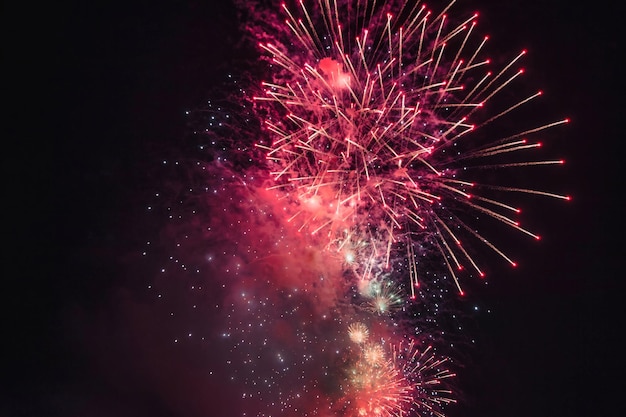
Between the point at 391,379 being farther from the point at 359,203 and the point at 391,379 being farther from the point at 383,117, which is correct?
the point at 383,117

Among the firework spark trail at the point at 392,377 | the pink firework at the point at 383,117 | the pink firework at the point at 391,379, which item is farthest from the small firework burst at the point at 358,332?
the pink firework at the point at 383,117

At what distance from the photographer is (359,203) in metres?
7.91

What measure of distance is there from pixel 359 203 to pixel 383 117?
154 centimetres

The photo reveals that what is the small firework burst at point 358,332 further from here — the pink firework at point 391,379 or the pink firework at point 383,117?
the pink firework at point 383,117

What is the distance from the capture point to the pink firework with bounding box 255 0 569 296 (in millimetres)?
7148

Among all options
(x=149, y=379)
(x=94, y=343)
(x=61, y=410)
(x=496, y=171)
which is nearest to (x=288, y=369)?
(x=149, y=379)

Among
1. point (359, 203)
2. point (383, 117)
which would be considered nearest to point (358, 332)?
point (359, 203)

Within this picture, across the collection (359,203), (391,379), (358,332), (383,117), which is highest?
(383,117)

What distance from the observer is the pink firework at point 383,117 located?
→ 281 inches

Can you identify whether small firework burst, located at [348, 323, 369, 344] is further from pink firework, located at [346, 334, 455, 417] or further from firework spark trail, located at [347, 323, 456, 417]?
pink firework, located at [346, 334, 455, 417]

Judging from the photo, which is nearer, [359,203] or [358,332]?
[359,203]

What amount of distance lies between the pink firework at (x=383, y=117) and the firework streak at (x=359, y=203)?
2cm

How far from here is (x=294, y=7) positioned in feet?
23.6

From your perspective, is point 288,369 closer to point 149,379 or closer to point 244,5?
point 149,379
